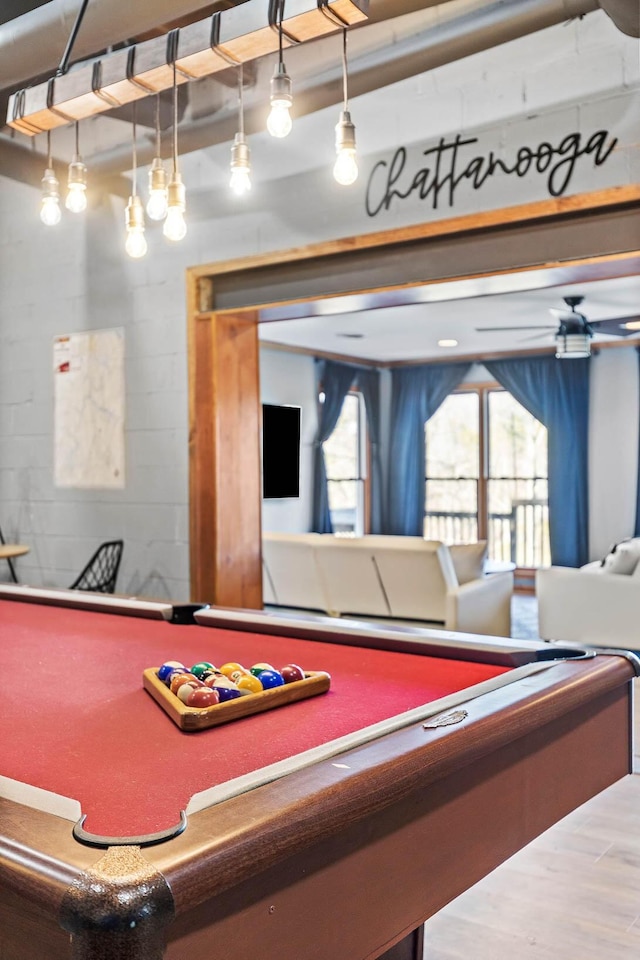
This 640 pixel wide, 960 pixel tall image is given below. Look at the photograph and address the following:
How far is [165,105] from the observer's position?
402cm

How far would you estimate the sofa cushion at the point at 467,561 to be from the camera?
5.93m

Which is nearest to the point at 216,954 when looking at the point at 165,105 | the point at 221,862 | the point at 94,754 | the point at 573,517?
the point at 221,862

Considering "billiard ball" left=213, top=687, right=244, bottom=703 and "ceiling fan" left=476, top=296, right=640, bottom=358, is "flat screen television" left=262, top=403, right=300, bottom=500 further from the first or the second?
"billiard ball" left=213, top=687, right=244, bottom=703

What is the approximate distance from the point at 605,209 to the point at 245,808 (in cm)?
275

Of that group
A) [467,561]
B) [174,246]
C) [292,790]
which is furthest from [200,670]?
[467,561]

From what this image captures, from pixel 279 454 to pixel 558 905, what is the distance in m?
4.24

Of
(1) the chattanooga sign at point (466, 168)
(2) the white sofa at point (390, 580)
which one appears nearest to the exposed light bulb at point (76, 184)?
(1) the chattanooga sign at point (466, 168)

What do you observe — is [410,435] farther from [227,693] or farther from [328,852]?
[328,852]

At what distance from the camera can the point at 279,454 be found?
6434 millimetres

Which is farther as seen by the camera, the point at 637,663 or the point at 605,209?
the point at 605,209

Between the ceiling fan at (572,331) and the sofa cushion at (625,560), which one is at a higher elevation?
the ceiling fan at (572,331)

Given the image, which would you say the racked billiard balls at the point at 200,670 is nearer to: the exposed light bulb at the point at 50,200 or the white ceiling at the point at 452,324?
the exposed light bulb at the point at 50,200

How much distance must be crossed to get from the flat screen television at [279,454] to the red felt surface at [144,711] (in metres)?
3.49

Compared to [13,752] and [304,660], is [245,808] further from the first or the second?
[304,660]
